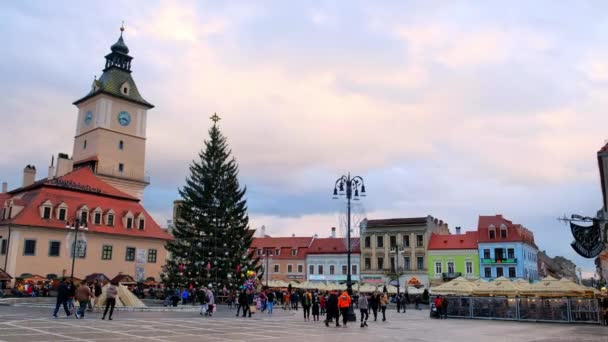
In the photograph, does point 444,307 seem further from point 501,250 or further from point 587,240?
point 501,250

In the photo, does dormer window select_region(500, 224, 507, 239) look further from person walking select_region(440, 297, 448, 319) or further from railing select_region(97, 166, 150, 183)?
railing select_region(97, 166, 150, 183)

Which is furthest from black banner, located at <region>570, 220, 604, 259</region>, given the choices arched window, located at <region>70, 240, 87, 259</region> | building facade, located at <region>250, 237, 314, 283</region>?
building facade, located at <region>250, 237, 314, 283</region>

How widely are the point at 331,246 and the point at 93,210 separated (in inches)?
1565

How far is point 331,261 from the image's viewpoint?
7956cm

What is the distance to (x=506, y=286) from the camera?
1296 inches

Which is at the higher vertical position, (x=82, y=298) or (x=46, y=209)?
(x=46, y=209)

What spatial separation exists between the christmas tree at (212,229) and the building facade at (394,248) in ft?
112

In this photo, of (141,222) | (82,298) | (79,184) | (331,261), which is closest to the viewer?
(82,298)

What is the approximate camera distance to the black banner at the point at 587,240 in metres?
22.2

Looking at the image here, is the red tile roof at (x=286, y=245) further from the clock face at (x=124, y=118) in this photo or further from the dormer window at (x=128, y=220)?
the dormer window at (x=128, y=220)

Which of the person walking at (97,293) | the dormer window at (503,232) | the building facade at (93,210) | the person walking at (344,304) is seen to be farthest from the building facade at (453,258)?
the person walking at (97,293)

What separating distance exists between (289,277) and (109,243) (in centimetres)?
3672

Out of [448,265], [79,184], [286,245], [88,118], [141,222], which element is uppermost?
[88,118]

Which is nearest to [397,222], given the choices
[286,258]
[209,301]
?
[286,258]
